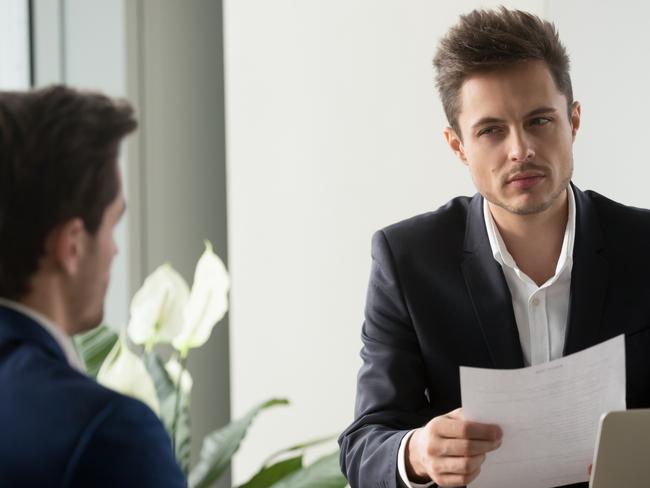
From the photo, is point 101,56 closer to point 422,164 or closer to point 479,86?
point 422,164

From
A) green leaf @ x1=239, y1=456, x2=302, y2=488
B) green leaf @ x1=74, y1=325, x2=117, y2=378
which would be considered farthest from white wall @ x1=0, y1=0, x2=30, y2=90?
green leaf @ x1=239, y1=456, x2=302, y2=488

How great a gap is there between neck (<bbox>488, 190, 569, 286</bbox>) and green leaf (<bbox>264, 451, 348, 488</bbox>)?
0.55 m

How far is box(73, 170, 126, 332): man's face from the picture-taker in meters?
1.07

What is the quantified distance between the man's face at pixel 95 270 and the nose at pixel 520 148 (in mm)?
1008

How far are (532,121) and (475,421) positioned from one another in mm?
662

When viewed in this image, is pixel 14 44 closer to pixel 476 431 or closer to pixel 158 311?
pixel 158 311

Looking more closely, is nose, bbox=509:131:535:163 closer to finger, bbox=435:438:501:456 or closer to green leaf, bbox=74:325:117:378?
finger, bbox=435:438:501:456

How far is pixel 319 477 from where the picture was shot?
195 centimetres

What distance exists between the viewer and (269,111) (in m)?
2.90

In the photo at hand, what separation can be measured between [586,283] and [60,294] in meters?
1.20

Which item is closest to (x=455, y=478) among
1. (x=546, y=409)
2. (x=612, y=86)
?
(x=546, y=409)

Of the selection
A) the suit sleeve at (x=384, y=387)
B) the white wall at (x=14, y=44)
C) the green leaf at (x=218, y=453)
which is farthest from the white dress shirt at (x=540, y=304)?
the white wall at (x=14, y=44)

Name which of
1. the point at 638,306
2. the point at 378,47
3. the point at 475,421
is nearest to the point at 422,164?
the point at 378,47

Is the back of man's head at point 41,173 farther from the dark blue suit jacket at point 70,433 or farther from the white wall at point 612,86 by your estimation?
the white wall at point 612,86
